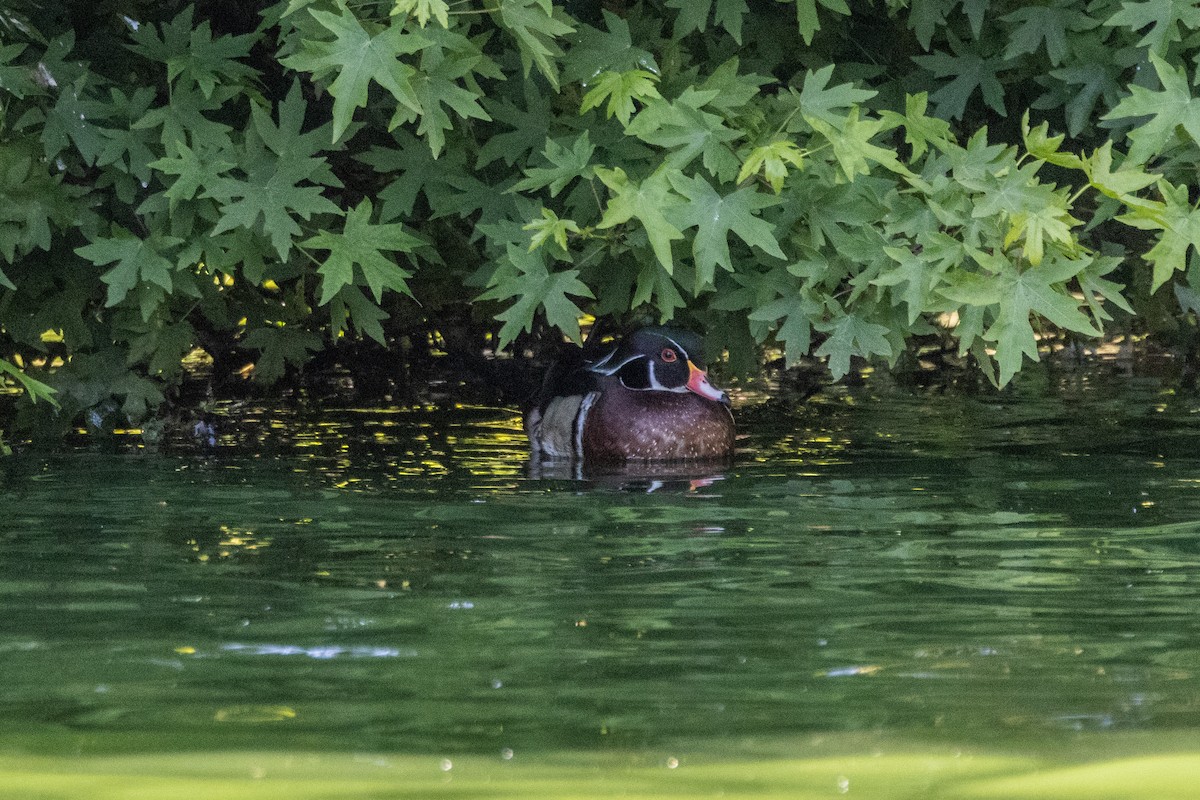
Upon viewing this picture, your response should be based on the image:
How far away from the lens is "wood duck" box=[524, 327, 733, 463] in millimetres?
7914

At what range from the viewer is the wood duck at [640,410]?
7.91m

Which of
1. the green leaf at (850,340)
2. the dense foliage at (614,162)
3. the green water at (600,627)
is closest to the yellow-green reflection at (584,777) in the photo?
the green water at (600,627)

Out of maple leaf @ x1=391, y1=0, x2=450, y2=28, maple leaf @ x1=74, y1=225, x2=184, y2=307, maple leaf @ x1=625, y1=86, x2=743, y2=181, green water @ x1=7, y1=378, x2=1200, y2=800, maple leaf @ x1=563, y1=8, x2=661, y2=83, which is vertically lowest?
green water @ x1=7, y1=378, x2=1200, y2=800

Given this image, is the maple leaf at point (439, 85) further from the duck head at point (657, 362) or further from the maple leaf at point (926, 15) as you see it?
the duck head at point (657, 362)

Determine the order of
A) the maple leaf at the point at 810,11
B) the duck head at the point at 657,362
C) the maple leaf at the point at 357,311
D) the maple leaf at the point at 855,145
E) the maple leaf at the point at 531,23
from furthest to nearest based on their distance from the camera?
the duck head at the point at 657,362 → the maple leaf at the point at 357,311 → the maple leaf at the point at 810,11 → the maple leaf at the point at 855,145 → the maple leaf at the point at 531,23

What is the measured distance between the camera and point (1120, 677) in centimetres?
338

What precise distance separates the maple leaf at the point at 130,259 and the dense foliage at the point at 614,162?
12mm

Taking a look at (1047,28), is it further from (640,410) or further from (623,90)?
(640,410)

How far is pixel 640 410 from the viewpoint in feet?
26.5

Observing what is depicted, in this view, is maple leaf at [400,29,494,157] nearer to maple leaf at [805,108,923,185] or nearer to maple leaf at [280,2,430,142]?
maple leaf at [280,2,430,142]

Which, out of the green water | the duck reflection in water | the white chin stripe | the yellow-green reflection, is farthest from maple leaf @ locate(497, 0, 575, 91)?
the white chin stripe

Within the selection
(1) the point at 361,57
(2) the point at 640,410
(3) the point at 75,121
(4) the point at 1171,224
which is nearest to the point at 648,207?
(1) the point at 361,57

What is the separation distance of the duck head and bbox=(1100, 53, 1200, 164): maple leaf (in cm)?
326

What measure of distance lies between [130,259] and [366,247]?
3.39 ft
